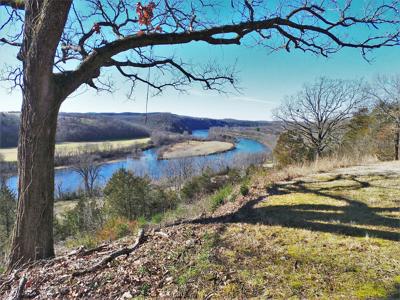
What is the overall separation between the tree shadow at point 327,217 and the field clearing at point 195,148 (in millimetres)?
95724

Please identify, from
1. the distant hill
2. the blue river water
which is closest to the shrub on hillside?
the blue river water

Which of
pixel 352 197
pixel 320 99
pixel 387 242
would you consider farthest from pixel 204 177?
pixel 387 242

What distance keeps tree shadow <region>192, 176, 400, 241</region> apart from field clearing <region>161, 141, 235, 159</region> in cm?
9572

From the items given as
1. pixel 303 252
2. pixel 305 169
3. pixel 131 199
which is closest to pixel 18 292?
pixel 303 252

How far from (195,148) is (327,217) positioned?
371 ft

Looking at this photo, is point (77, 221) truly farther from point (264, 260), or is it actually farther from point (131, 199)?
point (264, 260)

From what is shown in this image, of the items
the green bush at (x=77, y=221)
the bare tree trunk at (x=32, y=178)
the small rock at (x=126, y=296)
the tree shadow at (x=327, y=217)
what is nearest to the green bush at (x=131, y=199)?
the green bush at (x=77, y=221)

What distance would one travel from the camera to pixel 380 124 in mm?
27000

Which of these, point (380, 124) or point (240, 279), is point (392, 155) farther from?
point (240, 279)

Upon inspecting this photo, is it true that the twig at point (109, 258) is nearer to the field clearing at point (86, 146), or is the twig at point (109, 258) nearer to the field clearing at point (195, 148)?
the field clearing at point (86, 146)

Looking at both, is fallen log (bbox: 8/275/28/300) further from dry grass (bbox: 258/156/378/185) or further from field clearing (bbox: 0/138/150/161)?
field clearing (bbox: 0/138/150/161)

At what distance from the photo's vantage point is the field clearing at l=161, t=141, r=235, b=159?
106688mm

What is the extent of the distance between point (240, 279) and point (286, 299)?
0.51m

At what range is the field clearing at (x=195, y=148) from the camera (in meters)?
107
